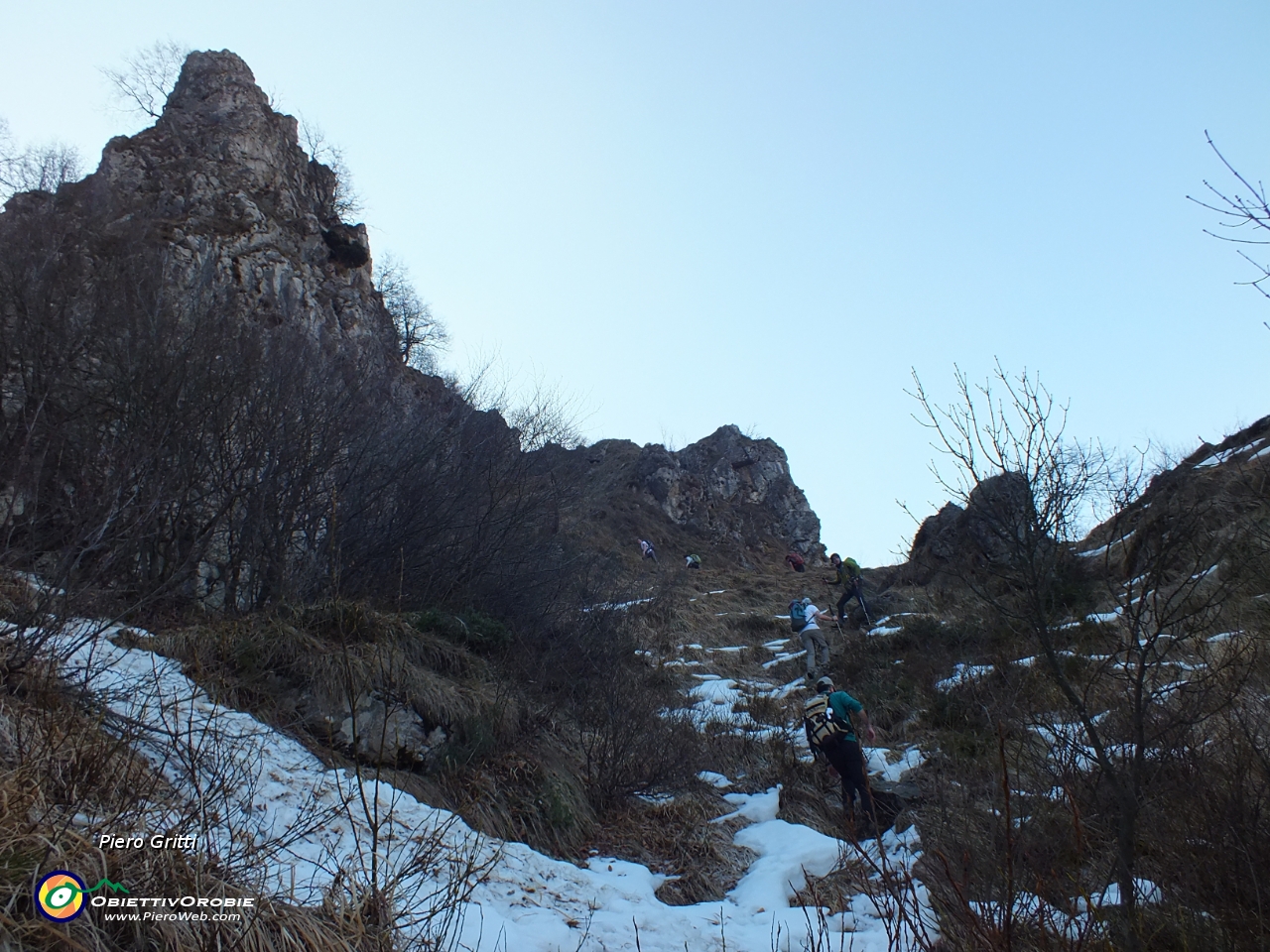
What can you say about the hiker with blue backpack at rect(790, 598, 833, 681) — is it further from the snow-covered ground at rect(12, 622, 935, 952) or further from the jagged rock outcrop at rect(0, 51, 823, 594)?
the snow-covered ground at rect(12, 622, 935, 952)

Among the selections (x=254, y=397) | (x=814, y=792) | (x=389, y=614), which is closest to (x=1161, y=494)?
(x=814, y=792)

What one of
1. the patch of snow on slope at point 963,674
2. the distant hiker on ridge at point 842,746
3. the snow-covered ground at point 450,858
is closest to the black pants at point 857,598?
the patch of snow on slope at point 963,674

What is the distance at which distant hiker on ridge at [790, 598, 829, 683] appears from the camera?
1109 centimetres

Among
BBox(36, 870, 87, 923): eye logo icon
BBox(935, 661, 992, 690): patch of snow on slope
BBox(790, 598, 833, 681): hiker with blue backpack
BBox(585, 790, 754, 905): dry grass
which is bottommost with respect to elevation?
BBox(585, 790, 754, 905): dry grass

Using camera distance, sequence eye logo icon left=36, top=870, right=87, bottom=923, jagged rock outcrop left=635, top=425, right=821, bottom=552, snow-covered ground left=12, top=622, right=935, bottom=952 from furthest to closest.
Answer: jagged rock outcrop left=635, top=425, right=821, bottom=552, snow-covered ground left=12, top=622, right=935, bottom=952, eye logo icon left=36, top=870, right=87, bottom=923

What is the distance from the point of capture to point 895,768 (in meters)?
7.19

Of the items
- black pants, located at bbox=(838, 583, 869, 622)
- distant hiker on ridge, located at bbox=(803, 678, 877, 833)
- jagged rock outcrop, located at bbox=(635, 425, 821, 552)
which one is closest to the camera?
distant hiker on ridge, located at bbox=(803, 678, 877, 833)

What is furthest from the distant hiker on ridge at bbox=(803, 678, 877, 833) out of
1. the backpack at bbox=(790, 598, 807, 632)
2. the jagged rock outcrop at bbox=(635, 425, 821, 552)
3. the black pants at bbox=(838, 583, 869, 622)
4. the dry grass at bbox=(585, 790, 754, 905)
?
the jagged rock outcrop at bbox=(635, 425, 821, 552)

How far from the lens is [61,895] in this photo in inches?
74.1

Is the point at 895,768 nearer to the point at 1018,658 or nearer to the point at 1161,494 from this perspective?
the point at 1018,658

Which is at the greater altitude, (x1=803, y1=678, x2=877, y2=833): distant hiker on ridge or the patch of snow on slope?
the patch of snow on slope

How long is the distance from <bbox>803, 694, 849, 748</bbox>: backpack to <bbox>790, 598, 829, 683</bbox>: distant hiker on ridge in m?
4.42

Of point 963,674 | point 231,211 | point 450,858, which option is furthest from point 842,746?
point 231,211

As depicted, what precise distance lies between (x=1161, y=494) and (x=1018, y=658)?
11.0 feet
